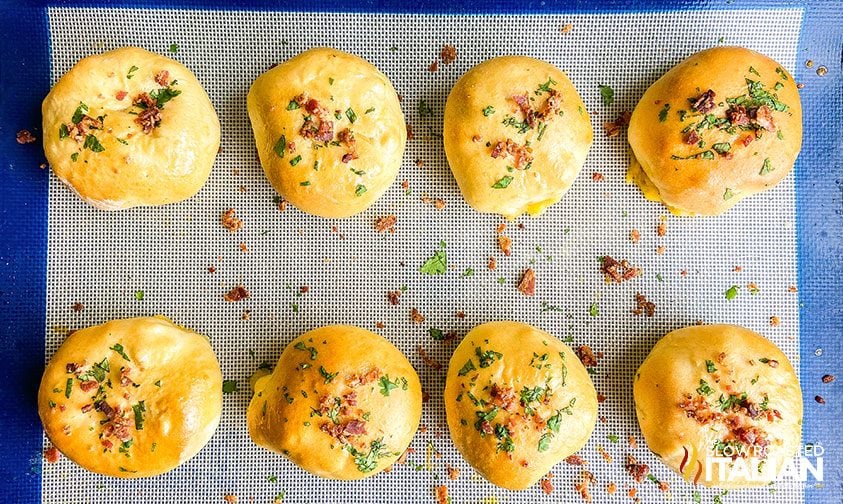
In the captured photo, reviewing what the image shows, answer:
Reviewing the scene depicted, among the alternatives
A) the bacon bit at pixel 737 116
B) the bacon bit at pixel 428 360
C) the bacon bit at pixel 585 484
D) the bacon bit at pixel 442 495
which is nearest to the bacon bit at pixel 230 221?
the bacon bit at pixel 428 360

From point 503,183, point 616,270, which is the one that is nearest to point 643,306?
point 616,270

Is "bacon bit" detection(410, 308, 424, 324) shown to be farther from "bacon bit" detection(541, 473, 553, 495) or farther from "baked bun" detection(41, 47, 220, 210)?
"baked bun" detection(41, 47, 220, 210)

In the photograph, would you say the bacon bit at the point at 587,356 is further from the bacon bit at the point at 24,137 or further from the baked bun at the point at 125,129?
the bacon bit at the point at 24,137

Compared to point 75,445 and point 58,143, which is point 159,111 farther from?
point 75,445

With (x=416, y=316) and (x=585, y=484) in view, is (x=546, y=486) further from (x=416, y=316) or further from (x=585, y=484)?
(x=416, y=316)

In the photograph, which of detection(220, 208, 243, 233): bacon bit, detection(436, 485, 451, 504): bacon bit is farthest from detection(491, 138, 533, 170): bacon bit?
detection(436, 485, 451, 504): bacon bit
